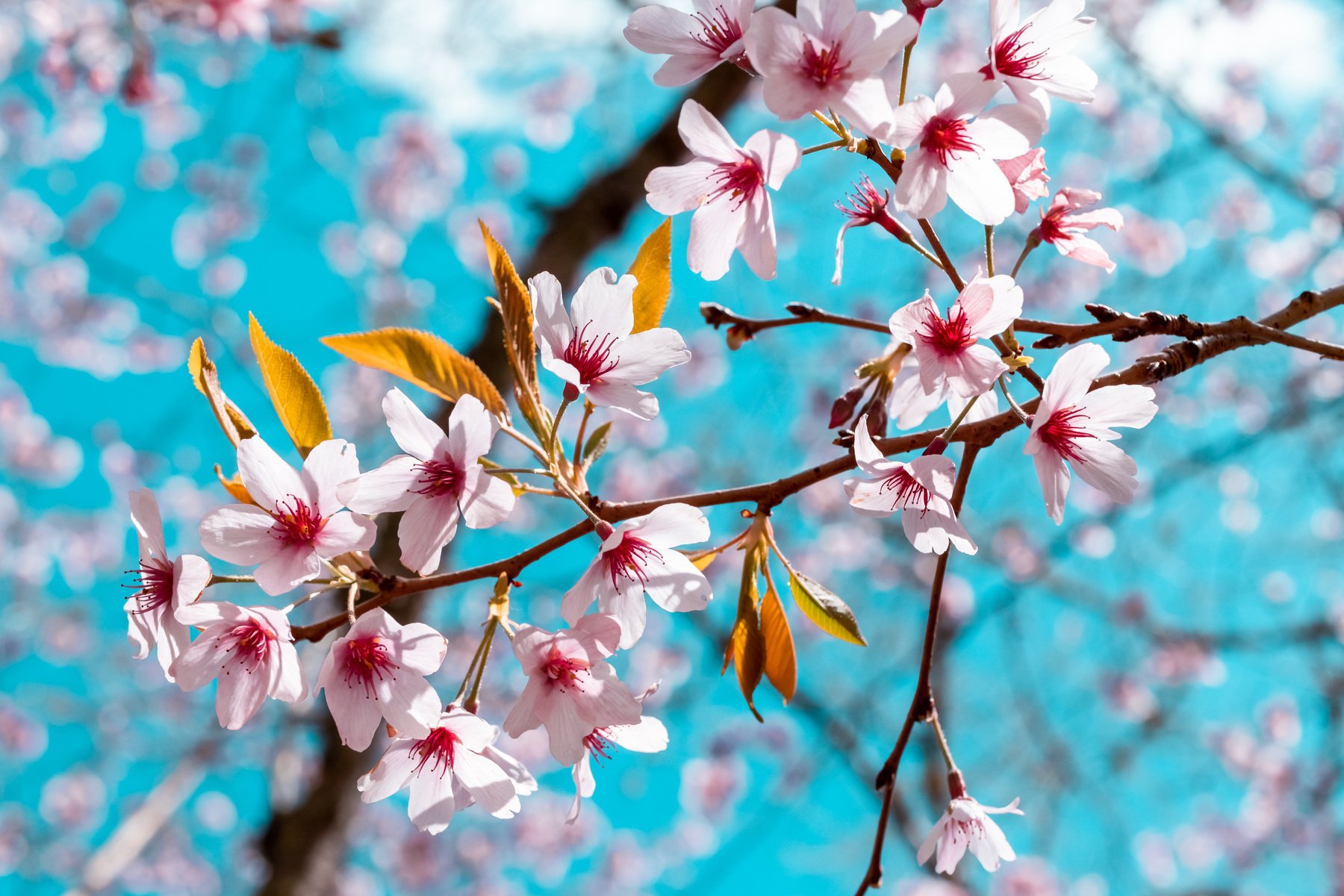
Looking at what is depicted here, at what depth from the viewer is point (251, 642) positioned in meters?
0.75

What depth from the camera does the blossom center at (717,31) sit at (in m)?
0.79

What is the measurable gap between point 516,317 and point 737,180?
0.72 ft

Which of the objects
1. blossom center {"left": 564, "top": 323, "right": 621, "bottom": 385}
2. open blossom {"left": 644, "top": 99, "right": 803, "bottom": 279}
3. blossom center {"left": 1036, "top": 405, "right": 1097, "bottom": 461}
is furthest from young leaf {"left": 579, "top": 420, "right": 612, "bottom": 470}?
blossom center {"left": 1036, "top": 405, "right": 1097, "bottom": 461}

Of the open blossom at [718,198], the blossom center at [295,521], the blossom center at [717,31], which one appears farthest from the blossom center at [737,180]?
the blossom center at [295,521]

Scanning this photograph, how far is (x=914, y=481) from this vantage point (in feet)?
2.45

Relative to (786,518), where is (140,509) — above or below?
above

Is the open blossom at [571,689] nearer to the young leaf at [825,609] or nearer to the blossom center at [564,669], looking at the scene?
the blossom center at [564,669]

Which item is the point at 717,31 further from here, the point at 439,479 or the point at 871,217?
the point at 439,479

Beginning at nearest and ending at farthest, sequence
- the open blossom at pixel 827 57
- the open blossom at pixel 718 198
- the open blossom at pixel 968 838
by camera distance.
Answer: the open blossom at pixel 827 57 → the open blossom at pixel 718 198 → the open blossom at pixel 968 838

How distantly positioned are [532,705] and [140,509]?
14.4 inches

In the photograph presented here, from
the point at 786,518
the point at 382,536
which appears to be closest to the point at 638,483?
the point at 786,518

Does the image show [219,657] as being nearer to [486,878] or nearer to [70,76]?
[70,76]

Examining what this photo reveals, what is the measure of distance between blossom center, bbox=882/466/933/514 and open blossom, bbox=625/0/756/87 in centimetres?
36

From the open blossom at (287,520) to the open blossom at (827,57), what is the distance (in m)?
0.43
